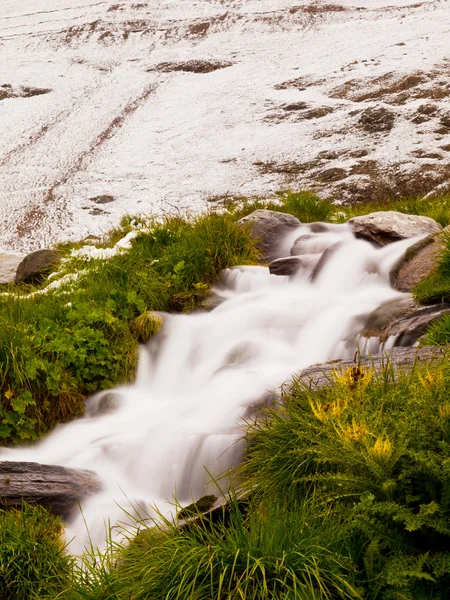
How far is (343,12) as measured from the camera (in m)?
18.6

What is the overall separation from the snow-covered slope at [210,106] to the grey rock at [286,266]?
3354mm

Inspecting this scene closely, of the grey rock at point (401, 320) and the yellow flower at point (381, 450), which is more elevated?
the yellow flower at point (381, 450)

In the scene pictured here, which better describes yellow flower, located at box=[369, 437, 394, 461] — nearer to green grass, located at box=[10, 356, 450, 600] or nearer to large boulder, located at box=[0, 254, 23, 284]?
green grass, located at box=[10, 356, 450, 600]

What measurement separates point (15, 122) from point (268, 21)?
7849 millimetres

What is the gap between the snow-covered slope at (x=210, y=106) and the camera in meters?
12.0

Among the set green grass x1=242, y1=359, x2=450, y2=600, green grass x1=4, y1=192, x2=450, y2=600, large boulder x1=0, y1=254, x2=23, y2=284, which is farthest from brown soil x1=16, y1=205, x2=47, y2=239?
green grass x1=242, y1=359, x2=450, y2=600

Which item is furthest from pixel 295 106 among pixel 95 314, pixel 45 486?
pixel 45 486

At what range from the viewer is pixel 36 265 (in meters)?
9.45

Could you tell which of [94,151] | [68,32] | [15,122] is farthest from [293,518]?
[68,32]

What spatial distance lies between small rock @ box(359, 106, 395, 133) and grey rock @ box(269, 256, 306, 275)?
564 centimetres

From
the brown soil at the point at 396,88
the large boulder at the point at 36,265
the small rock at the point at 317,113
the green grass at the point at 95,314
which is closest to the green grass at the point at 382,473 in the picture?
the green grass at the point at 95,314

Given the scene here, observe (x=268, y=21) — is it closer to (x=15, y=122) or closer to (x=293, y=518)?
(x=15, y=122)

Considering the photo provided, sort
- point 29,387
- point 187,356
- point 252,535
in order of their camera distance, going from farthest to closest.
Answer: point 187,356 → point 29,387 → point 252,535

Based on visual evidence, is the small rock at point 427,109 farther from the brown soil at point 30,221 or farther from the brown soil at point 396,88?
the brown soil at point 30,221
